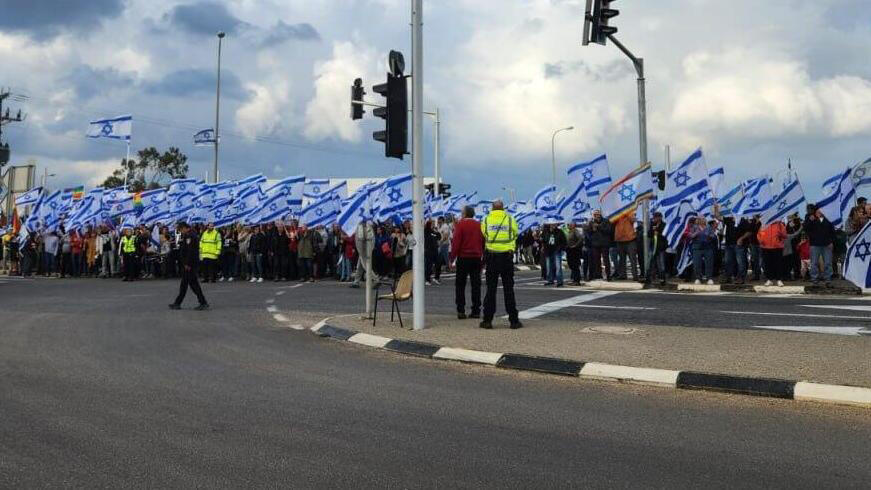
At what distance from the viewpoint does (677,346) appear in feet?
28.8

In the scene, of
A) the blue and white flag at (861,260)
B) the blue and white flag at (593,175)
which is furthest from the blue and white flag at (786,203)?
the blue and white flag at (861,260)

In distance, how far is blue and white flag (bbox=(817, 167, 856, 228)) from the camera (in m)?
18.1

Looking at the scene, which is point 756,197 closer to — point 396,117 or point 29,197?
point 396,117

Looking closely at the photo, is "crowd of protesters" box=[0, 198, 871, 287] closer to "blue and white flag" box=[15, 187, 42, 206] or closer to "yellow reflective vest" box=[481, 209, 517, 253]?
"yellow reflective vest" box=[481, 209, 517, 253]

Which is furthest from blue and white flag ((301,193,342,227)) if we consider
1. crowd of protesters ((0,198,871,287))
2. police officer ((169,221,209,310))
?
police officer ((169,221,209,310))

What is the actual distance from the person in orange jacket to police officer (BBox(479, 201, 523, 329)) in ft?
31.5

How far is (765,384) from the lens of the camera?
6785mm

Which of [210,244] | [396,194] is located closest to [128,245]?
[210,244]

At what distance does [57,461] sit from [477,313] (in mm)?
8200

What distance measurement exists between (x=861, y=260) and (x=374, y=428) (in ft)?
22.6

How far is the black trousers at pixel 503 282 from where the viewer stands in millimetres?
10703

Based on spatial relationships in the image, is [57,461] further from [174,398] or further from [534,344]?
[534,344]

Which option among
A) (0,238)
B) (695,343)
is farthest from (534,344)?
(0,238)

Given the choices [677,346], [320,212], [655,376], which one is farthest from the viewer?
[320,212]
